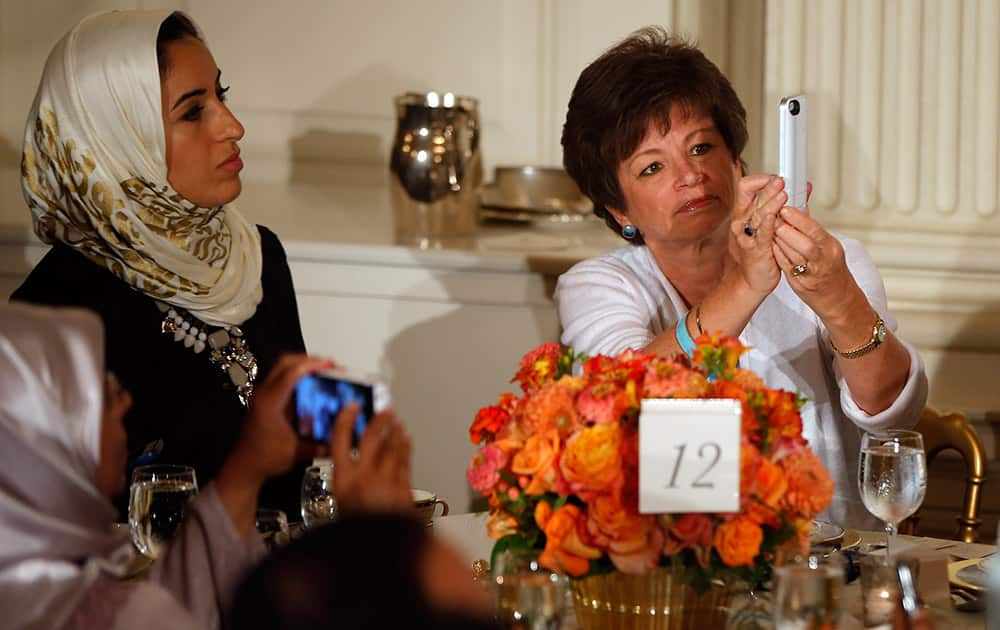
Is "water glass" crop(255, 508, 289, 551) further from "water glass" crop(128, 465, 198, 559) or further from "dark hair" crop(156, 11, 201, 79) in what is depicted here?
"dark hair" crop(156, 11, 201, 79)

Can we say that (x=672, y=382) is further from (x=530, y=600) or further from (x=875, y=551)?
(x=875, y=551)

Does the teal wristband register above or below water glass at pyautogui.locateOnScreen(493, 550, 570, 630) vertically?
above

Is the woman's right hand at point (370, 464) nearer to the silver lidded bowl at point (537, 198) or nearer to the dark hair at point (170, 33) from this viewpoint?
the dark hair at point (170, 33)

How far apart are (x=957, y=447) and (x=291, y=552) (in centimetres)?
179

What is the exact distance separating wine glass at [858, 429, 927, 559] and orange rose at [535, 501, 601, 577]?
20.3 inches

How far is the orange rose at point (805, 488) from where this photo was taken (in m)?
1.54

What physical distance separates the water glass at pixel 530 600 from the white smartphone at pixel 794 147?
0.95m

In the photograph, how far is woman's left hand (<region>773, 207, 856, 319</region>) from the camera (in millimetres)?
2168

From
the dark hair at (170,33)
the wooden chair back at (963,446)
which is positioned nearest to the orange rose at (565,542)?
the wooden chair back at (963,446)

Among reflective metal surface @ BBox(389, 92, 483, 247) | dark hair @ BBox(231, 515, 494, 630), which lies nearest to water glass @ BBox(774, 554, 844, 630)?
dark hair @ BBox(231, 515, 494, 630)

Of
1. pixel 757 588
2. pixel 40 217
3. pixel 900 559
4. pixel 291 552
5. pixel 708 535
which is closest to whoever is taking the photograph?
pixel 291 552

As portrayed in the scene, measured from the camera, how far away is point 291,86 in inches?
167

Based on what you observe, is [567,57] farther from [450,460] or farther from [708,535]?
[708,535]

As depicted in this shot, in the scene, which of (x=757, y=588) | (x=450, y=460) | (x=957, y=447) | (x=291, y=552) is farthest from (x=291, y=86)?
(x=291, y=552)
